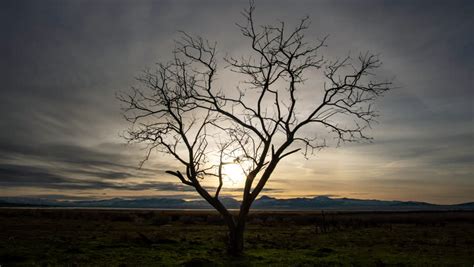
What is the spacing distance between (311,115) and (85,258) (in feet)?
43.1

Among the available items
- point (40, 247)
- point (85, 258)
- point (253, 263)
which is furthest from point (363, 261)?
point (40, 247)

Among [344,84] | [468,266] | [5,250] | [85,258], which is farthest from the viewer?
[344,84]

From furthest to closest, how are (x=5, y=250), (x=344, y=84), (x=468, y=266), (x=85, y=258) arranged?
1. (x=344, y=84)
2. (x=5, y=250)
3. (x=85, y=258)
4. (x=468, y=266)

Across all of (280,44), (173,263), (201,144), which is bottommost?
(173,263)

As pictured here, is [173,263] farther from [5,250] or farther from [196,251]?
[5,250]

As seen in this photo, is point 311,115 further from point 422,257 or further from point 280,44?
point 422,257

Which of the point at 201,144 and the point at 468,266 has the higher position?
the point at 201,144

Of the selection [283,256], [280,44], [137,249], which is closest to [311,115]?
[280,44]

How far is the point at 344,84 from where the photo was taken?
67.7 feet

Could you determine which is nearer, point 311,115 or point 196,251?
point 311,115

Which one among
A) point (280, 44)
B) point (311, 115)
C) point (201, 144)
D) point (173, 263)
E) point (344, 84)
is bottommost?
point (173, 263)

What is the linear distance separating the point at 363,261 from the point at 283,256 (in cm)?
402

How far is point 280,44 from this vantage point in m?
20.1

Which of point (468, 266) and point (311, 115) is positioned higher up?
point (311, 115)
